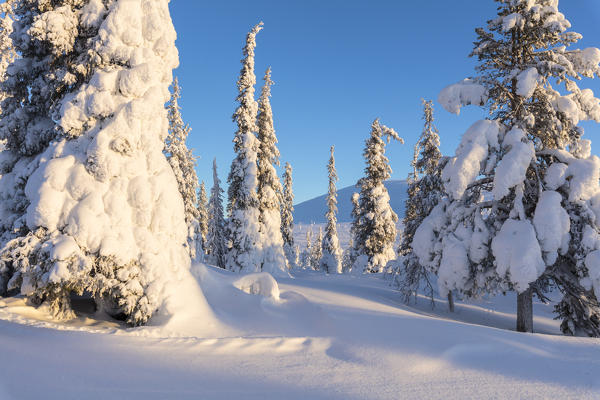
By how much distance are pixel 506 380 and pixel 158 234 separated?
23.5 feet

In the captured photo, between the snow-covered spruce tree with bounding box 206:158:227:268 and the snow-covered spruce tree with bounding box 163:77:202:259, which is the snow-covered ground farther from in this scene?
the snow-covered spruce tree with bounding box 206:158:227:268

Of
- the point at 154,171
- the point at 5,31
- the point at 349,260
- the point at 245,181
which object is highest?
the point at 5,31

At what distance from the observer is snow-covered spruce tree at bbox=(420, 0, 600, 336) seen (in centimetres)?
896

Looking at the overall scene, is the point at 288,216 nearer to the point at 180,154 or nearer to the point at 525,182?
the point at 180,154

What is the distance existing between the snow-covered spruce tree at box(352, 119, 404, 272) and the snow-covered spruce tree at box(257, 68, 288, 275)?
7.34 meters

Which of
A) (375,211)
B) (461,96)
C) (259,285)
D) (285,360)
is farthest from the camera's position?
(375,211)

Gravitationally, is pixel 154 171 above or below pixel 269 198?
below

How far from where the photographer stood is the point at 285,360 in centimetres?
513

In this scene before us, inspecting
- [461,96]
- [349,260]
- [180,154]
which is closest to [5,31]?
[180,154]

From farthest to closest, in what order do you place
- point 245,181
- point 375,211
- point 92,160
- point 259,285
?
point 375,211
point 245,181
point 259,285
point 92,160

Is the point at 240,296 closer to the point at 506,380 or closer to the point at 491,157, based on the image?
the point at 506,380

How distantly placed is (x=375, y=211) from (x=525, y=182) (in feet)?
54.9

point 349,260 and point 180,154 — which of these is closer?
point 180,154

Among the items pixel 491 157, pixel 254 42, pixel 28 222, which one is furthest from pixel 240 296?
pixel 254 42
